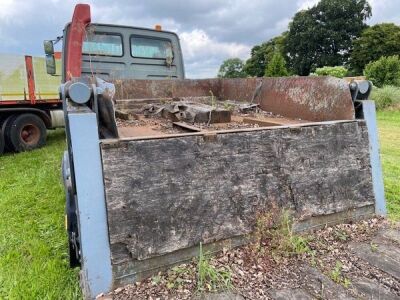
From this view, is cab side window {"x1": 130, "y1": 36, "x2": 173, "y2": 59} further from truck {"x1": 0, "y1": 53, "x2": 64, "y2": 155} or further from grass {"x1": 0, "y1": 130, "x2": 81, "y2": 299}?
truck {"x1": 0, "y1": 53, "x2": 64, "y2": 155}

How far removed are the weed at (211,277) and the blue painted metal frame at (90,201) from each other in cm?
44

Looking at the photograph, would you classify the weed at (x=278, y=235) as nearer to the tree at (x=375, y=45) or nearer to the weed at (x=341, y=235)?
the weed at (x=341, y=235)

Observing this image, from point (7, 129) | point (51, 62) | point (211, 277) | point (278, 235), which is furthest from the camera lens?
point (7, 129)

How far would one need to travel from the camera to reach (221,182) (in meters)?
1.86

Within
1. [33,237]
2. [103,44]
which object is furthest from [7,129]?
[33,237]

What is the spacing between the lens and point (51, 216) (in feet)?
11.2

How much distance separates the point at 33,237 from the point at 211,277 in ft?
6.44

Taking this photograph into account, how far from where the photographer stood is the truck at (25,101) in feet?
22.5

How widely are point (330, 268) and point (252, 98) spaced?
2112 mm

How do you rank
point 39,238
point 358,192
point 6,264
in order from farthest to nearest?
point 39,238
point 6,264
point 358,192

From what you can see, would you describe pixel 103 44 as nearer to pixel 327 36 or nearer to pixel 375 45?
pixel 375 45

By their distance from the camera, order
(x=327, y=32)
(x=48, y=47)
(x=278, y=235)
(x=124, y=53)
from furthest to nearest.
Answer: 1. (x=327, y=32)
2. (x=48, y=47)
3. (x=124, y=53)
4. (x=278, y=235)

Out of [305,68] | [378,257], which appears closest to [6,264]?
[378,257]

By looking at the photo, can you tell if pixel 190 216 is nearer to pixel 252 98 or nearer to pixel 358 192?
pixel 358 192
